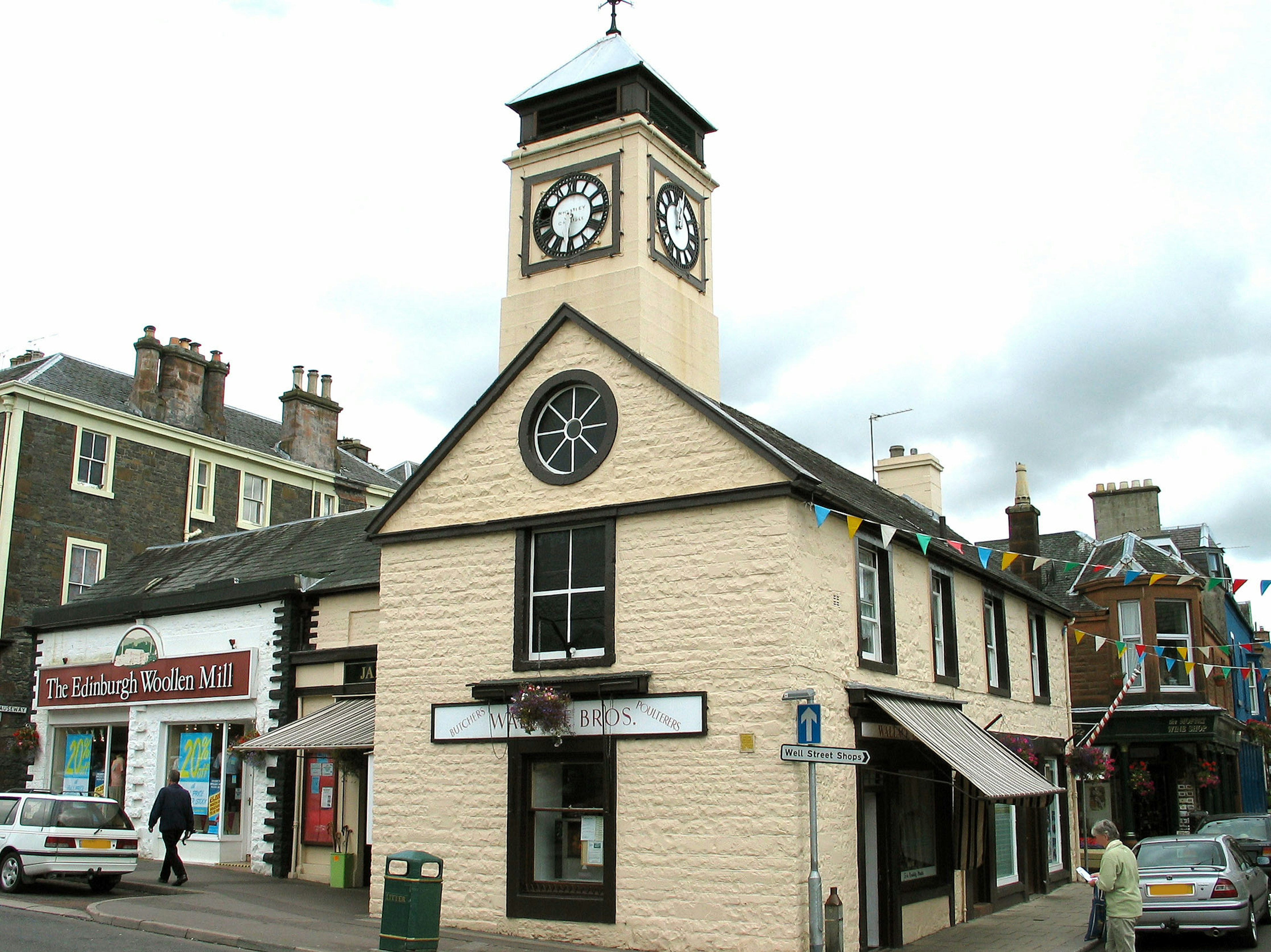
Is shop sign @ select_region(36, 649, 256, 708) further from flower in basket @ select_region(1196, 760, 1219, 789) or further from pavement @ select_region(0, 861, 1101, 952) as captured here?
flower in basket @ select_region(1196, 760, 1219, 789)

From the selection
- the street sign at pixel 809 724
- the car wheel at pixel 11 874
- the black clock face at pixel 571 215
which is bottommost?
the car wheel at pixel 11 874

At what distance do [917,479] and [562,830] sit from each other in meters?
14.9

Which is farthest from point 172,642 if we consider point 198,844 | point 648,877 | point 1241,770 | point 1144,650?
point 1241,770

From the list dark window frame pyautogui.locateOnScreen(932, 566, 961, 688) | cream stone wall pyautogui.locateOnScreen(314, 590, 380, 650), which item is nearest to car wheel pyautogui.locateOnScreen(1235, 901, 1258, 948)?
dark window frame pyautogui.locateOnScreen(932, 566, 961, 688)

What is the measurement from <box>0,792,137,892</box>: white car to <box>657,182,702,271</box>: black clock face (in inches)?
474

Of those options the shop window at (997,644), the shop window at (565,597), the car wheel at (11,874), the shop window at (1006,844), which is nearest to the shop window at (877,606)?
the shop window at (565,597)

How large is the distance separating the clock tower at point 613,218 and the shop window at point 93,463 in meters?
15.7

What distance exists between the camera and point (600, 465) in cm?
1494

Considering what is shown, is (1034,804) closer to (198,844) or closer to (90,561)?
(198,844)

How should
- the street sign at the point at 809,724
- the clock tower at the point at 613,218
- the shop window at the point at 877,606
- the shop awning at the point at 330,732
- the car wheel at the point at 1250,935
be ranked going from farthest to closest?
the clock tower at the point at 613,218
the shop awning at the point at 330,732
the shop window at the point at 877,606
the car wheel at the point at 1250,935
the street sign at the point at 809,724

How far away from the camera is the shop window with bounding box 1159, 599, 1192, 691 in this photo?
29.1m

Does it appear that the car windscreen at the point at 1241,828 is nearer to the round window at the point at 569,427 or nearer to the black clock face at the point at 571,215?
the round window at the point at 569,427

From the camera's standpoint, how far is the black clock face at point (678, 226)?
60.1ft

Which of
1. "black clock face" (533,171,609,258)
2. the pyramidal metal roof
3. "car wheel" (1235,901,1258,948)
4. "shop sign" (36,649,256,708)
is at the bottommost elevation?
"car wheel" (1235,901,1258,948)
